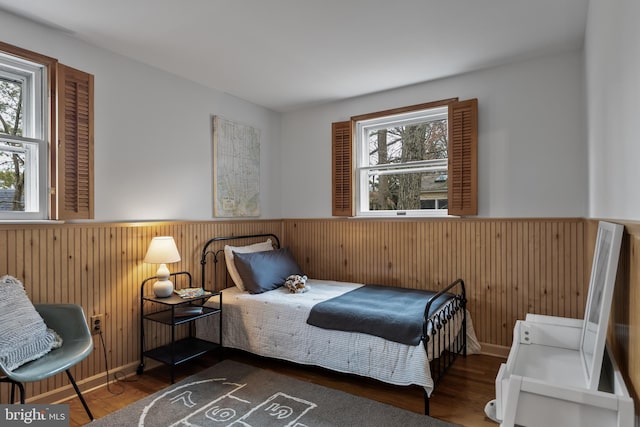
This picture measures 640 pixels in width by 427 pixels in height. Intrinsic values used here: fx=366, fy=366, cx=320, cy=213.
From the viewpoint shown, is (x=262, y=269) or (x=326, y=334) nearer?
(x=326, y=334)

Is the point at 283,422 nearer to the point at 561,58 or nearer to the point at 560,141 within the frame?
the point at 560,141

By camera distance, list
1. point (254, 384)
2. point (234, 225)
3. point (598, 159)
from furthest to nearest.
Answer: point (234, 225), point (254, 384), point (598, 159)

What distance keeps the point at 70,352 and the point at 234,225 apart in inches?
80.4

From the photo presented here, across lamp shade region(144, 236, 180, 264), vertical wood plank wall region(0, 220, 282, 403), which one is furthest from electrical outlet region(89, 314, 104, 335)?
lamp shade region(144, 236, 180, 264)

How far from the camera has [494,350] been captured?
3277 mm

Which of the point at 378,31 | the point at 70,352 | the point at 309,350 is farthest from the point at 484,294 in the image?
the point at 70,352

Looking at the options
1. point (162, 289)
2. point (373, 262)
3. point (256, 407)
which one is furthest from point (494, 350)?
point (162, 289)

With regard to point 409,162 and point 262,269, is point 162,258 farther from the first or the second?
point 409,162

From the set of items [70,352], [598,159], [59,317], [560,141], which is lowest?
[70,352]

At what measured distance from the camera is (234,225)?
400 centimetres

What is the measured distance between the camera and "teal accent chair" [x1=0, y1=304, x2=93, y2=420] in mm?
1918

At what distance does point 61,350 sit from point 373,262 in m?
2.77

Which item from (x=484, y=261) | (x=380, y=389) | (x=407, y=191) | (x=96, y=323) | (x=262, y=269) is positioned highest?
(x=407, y=191)

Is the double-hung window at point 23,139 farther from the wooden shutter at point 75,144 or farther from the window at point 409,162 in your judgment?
the window at point 409,162
